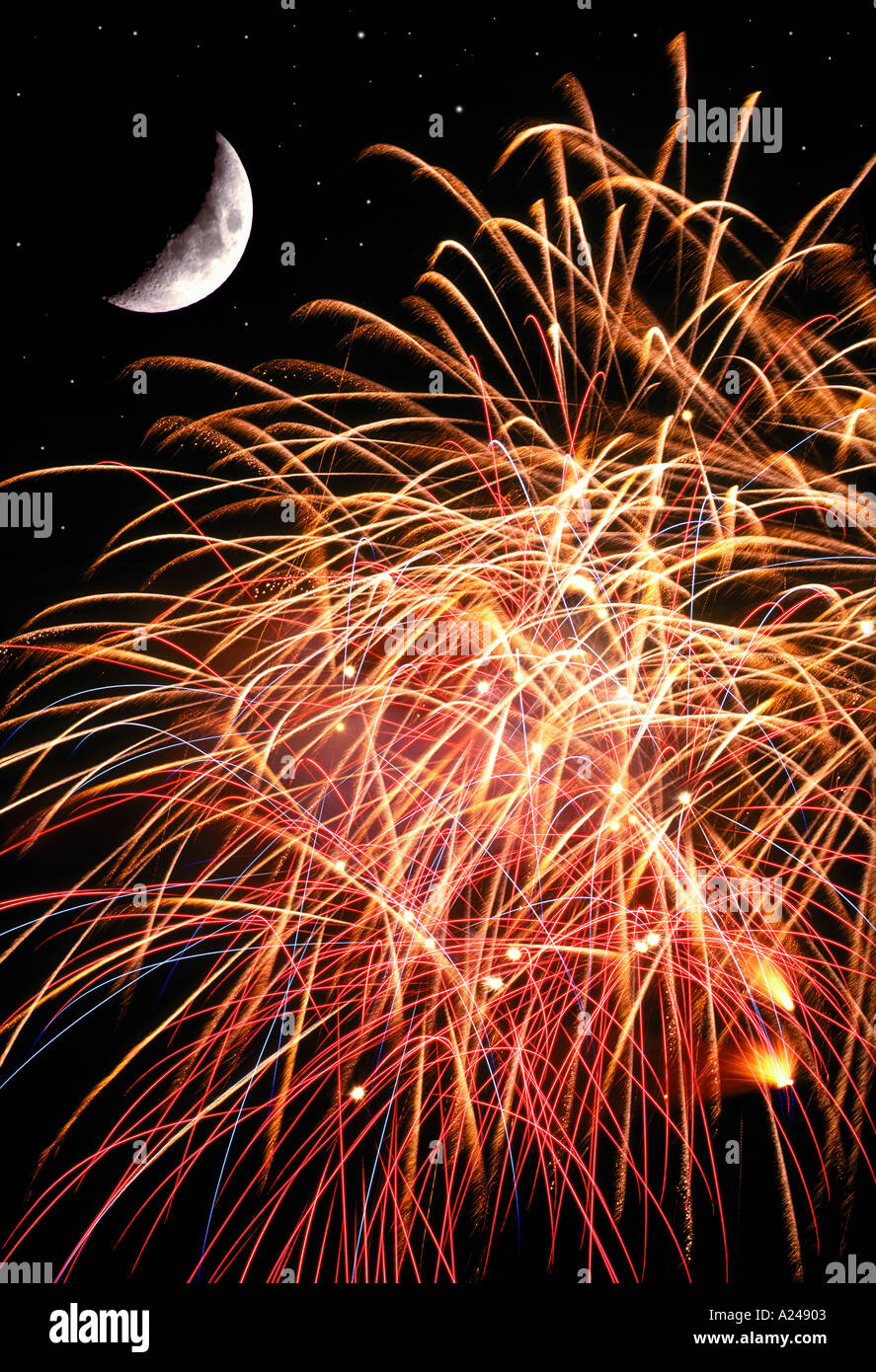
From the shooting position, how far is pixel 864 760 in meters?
2.99

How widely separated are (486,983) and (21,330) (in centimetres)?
305

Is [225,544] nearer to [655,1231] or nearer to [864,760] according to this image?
[864,760]

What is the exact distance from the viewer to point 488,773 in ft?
9.61

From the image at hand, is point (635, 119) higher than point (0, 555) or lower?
higher

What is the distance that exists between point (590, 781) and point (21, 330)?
2.79 m

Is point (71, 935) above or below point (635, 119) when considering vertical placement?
below

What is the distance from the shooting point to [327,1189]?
2.88 metres

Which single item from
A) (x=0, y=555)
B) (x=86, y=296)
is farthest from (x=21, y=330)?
(x=0, y=555)

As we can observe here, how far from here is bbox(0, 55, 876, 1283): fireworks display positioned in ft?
9.41

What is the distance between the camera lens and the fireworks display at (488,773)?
113 inches

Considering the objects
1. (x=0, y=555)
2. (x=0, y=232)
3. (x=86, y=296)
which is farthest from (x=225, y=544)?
(x=0, y=232)

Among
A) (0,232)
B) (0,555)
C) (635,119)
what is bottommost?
(0,555)
